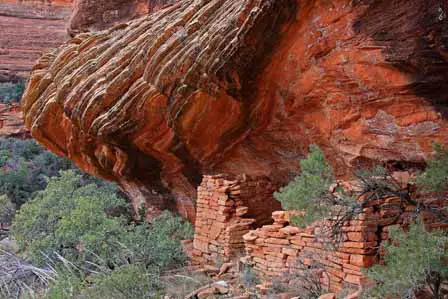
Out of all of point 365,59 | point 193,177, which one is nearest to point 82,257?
point 193,177

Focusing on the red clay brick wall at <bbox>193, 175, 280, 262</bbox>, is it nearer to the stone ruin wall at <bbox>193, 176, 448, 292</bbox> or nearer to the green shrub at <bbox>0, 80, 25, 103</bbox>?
the stone ruin wall at <bbox>193, 176, 448, 292</bbox>

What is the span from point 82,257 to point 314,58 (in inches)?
160

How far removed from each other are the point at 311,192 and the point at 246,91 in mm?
1932

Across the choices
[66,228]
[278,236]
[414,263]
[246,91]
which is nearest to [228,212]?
[278,236]

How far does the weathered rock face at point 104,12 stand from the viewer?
9008 millimetres

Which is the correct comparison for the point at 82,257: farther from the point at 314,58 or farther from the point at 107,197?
the point at 314,58

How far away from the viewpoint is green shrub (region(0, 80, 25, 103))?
20556 mm

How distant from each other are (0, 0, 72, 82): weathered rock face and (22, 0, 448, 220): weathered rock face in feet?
47.8

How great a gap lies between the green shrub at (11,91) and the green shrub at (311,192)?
18335 millimetres

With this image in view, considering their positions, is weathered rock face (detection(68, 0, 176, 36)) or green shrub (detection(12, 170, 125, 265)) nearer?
green shrub (detection(12, 170, 125, 265))

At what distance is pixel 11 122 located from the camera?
19.8 m

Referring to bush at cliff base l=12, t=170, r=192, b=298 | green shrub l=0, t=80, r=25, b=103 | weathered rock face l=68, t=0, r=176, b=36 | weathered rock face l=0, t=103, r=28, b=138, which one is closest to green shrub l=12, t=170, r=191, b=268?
bush at cliff base l=12, t=170, r=192, b=298

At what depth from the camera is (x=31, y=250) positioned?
7430 mm

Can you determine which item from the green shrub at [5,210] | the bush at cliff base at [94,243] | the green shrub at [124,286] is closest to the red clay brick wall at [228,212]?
the bush at cliff base at [94,243]
